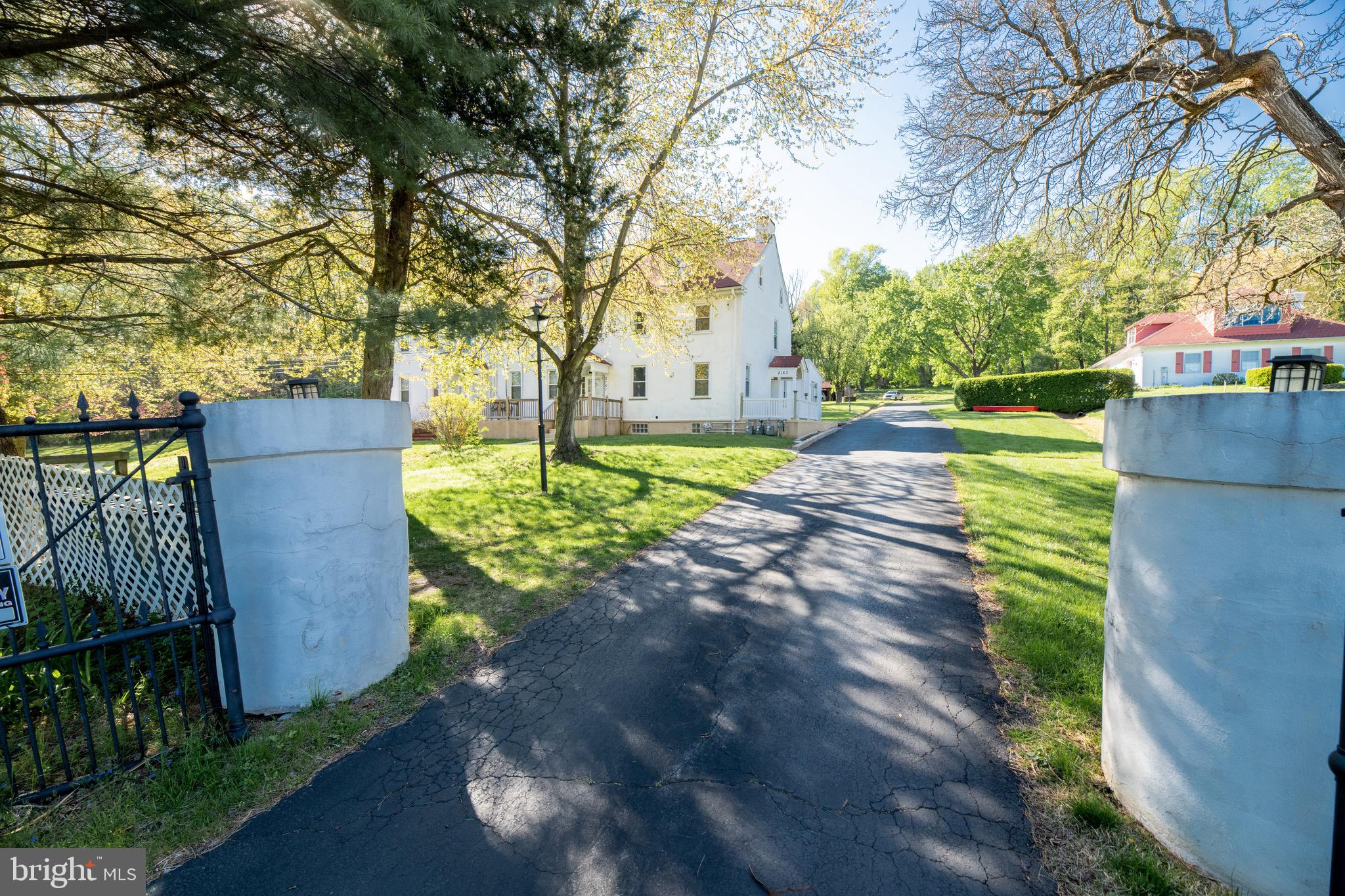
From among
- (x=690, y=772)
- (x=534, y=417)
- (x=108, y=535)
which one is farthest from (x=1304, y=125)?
(x=534, y=417)

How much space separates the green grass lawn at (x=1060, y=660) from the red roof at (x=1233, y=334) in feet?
113

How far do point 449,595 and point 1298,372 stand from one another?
228 inches

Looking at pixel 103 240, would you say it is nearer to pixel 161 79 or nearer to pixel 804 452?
pixel 161 79

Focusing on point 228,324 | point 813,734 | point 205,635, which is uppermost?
point 228,324

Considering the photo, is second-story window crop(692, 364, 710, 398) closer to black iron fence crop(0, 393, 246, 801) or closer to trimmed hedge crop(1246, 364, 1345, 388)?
black iron fence crop(0, 393, 246, 801)

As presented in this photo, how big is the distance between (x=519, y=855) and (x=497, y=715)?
116 centimetres

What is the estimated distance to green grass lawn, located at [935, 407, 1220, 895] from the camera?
214 cm

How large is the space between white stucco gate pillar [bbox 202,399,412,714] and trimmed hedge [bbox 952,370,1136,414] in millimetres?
27952

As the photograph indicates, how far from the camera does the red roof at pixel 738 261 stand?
1392 cm

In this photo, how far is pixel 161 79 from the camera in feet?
12.2

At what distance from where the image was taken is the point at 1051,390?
26688 mm

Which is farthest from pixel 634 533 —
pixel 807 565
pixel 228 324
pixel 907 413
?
pixel 907 413

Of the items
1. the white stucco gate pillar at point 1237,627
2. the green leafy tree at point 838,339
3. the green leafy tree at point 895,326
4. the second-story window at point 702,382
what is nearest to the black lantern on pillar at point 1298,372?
the white stucco gate pillar at point 1237,627

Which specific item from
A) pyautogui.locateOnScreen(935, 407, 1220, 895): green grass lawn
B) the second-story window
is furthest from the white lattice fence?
the second-story window
